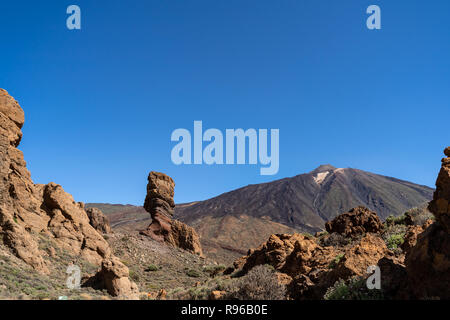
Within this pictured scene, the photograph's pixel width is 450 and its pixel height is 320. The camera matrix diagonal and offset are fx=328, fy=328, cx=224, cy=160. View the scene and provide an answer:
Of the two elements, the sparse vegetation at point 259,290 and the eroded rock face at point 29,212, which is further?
the eroded rock face at point 29,212

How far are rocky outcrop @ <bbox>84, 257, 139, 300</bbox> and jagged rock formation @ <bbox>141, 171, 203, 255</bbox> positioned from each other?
25.9m

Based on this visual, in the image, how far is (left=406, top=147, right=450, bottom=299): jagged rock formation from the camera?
18.6ft

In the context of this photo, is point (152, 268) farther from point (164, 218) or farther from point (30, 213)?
point (30, 213)

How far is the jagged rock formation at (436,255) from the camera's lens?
223 inches

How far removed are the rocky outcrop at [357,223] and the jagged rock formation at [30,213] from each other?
41.3 feet

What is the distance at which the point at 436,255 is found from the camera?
5.87 metres

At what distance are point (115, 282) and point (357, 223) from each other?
10.7 m

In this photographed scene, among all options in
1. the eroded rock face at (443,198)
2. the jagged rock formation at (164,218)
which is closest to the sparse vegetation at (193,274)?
the jagged rock formation at (164,218)

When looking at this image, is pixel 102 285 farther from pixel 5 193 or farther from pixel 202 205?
pixel 202 205

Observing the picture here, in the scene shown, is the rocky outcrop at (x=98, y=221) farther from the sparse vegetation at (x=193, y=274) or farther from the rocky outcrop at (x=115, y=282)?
the rocky outcrop at (x=115, y=282)

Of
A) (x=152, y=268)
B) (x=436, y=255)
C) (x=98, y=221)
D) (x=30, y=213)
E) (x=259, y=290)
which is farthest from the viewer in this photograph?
(x=98, y=221)

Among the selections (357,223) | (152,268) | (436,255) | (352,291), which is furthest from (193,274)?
(436,255)
